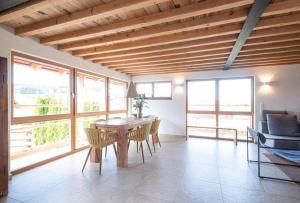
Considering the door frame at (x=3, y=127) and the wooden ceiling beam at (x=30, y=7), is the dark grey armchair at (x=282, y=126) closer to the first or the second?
the wooden ceiling beam at (x=30, y=7)

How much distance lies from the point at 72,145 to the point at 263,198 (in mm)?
3766

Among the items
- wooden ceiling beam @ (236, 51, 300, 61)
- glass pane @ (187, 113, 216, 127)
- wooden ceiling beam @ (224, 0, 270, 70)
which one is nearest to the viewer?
wooden ceiling beam @ (224, 0, 270, 70)

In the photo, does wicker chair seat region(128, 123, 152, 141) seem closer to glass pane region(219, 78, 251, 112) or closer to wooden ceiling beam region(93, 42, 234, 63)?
wooden ceiling beam region(93, 42, 234, 63)

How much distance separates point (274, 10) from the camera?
6.45 ft

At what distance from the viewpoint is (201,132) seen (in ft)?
18.7

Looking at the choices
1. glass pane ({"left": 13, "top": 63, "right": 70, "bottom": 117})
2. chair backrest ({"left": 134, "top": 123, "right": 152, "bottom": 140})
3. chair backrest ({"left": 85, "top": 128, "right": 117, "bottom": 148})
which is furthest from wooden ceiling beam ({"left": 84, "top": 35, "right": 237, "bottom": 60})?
chair backrest ({"left": 85, "top": 128, "right": 117, "bottom": 148})

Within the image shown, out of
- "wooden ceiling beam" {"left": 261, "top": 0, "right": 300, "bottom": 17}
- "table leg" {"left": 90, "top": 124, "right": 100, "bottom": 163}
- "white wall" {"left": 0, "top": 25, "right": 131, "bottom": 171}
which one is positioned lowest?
"table leg" {"left": 90, "top": 124, "right": 100, "bottom": 163}

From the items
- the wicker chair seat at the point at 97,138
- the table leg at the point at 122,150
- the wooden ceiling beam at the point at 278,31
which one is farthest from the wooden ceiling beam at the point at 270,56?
the wicker chair seat at the point at 97,138

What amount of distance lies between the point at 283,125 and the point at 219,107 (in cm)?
179

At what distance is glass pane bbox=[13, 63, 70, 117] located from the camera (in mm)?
2906

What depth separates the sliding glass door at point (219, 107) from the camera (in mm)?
5254

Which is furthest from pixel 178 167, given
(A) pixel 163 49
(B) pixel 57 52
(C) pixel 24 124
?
(B) pixel 57 52

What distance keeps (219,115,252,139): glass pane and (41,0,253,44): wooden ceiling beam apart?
424 centimetres

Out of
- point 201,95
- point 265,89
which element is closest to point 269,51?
point 265,89
